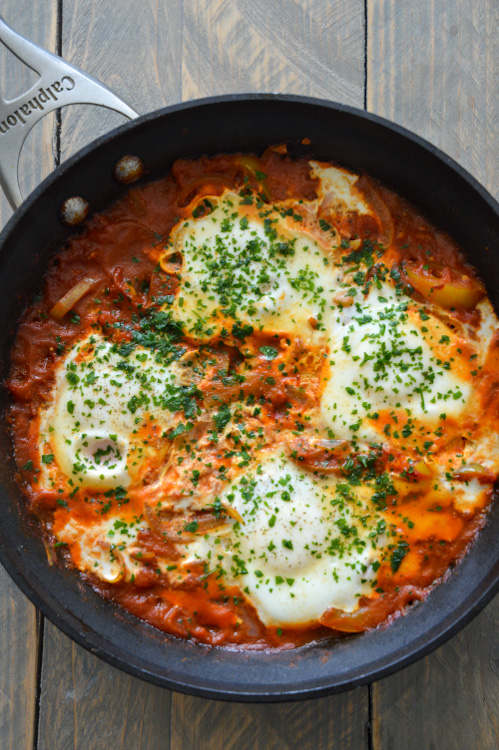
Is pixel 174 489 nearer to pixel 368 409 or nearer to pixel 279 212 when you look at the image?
pixel 368 409

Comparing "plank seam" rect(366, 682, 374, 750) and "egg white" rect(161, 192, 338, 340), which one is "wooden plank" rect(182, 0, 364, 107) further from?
"plank seam" rect(366, 682, 374, 750)

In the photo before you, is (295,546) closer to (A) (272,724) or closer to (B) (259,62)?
(A) (272,724)

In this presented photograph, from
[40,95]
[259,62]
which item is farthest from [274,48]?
[40,95]

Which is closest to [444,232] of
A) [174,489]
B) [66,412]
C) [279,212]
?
[279,212]

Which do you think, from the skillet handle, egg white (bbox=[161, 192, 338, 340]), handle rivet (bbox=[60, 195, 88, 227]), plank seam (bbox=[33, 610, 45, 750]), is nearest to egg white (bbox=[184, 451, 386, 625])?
egg white (bbox=[161, 192, 338, 340])

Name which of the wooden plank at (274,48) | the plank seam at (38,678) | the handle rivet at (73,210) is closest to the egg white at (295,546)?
the plank seam at (38,678)
